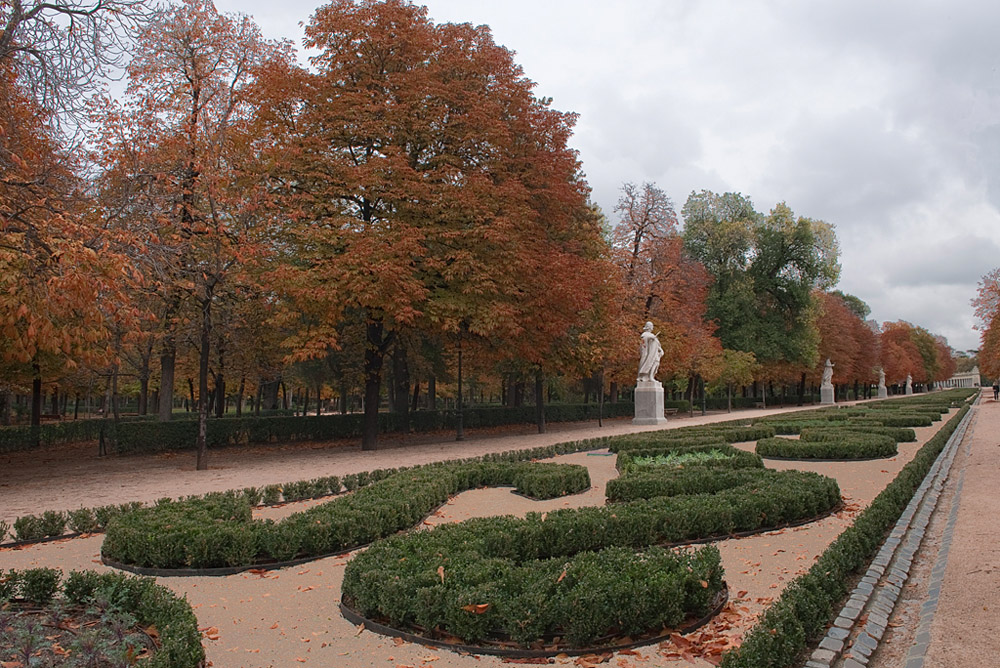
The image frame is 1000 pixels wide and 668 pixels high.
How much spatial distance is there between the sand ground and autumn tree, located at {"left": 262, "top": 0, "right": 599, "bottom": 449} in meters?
4.49

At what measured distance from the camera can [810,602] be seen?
4184 mm

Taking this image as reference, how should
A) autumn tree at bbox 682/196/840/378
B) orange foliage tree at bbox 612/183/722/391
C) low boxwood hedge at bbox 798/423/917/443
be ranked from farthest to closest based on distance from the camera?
autumn tree at bbox 682/196/840/378, orange foliage tree at bbox 612/183/722/391, low boxwood hedge at bbox 798/423/917/443

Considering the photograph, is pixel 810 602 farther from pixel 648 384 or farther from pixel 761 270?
pixel 761 270

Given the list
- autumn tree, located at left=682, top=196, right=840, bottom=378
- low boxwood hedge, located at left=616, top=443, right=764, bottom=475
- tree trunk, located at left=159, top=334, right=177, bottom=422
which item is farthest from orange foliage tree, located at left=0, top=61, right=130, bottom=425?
autumn tree, located at left=682, top=196, right=840, bottom=378

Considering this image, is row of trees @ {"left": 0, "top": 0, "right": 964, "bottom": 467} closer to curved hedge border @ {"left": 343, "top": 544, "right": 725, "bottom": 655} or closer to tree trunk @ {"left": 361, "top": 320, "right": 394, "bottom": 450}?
tree trunk @ {"left": 361, "top": 320, "right": 394, "bottom": 450}

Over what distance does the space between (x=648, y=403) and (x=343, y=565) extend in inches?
935

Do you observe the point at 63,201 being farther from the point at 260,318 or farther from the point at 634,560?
the point at 260,318

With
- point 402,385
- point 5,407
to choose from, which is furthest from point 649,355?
point 5,407

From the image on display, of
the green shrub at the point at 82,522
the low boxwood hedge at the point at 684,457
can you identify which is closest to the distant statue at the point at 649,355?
the low boxwood hedge at the point at 684,457

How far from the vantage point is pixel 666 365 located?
1318 inches

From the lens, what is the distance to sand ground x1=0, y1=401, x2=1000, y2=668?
4.15 meters

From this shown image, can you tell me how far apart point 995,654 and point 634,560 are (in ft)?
7.03

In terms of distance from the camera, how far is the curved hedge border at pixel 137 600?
3584mm

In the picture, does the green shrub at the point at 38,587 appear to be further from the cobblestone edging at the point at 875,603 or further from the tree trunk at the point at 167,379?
the tree trunk at the point at 167,379
